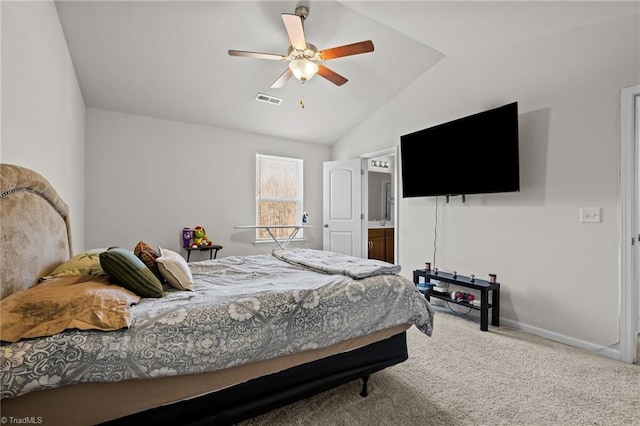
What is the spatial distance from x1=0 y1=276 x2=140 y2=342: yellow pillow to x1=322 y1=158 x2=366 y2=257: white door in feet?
12.6

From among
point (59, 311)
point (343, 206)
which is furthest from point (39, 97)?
point (343, 206)

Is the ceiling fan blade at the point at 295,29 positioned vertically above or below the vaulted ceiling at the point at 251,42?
below

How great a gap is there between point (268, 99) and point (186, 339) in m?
3.47

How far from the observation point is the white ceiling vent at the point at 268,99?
3930mm

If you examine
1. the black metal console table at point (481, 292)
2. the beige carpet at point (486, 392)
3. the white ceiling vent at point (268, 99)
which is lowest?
the beige carpet at point (486, 392)

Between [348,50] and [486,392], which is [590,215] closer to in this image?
[486,392]

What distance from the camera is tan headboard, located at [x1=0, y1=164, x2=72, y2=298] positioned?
3.92ft

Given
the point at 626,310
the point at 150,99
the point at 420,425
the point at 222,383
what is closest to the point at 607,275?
the point at 626,310

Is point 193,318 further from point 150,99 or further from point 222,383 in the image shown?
point 150,99

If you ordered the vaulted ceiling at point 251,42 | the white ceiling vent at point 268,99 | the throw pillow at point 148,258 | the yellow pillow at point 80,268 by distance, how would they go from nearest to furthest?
the yellow pillow at point 80,268 < the throw pillow at point 148,258 < the vaulted ceiling at point 251,42 < the white ceiling vent at point 268,99

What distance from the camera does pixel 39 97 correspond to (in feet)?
6.05

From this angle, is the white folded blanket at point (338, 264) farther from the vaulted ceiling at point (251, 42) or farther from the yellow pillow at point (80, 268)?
Result: the vaulted ceiling at point (251, 42)

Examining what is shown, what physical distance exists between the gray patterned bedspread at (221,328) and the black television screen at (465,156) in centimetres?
172

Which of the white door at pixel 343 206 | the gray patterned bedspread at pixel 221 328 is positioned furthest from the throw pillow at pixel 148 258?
the white door at pixel 343 206
